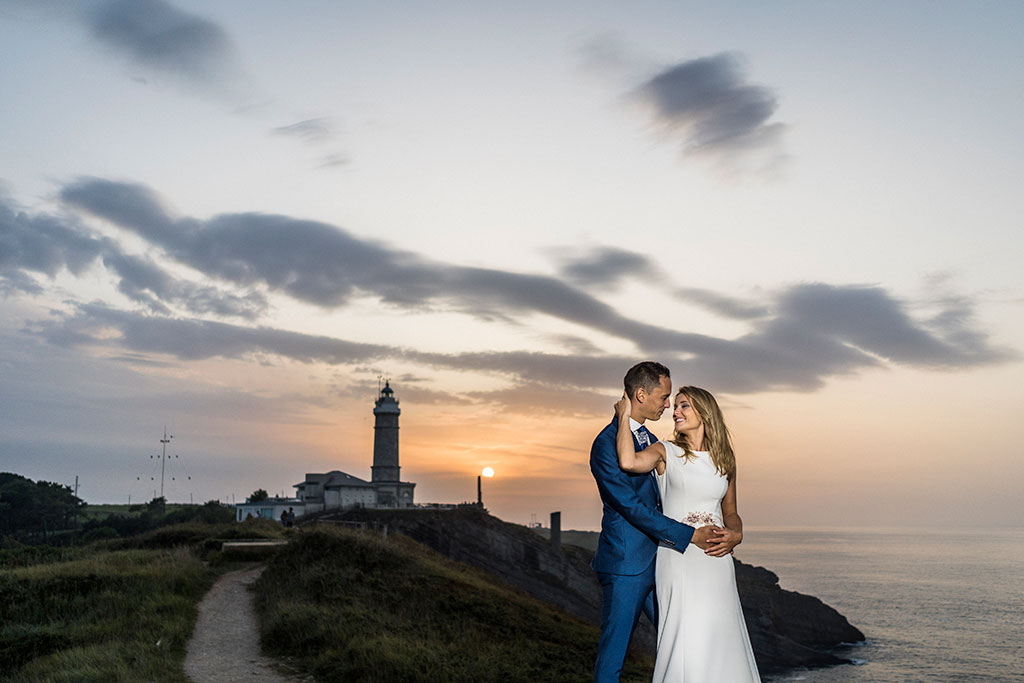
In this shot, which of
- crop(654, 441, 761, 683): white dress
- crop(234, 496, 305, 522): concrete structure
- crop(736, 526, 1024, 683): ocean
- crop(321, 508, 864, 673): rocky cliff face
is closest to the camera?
crop(654, 441, 761, 683): white dress

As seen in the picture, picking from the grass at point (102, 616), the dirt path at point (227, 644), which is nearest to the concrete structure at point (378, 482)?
the grass at point (102, 616)

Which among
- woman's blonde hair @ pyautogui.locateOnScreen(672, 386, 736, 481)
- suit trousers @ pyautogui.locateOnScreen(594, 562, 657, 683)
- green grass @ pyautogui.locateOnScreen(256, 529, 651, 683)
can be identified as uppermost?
woman's blonde hair @ pyautogui.locateOnScreen(672, 386, 736, 481)

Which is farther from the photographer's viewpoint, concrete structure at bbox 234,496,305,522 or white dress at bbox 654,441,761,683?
concrete structure at bbox 234,496,305,522

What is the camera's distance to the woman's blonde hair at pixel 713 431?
650 cm

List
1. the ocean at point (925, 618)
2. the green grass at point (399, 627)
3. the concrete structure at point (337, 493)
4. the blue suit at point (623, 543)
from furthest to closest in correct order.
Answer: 1. the concrete structure at point (337, 493)
2. the ocean at point (925, 618)
3. the green grass at point (399, 627)
4. the blue suit at point (623, 543)

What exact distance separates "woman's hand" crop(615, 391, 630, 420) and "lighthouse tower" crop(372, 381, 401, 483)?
257 feet

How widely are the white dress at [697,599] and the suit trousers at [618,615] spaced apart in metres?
0.15

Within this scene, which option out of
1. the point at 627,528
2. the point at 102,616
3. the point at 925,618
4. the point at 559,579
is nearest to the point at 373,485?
the point at 559,579

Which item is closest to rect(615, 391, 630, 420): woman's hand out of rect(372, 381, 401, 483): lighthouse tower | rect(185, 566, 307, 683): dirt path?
rect(185, 566, 307, 683): dirt path

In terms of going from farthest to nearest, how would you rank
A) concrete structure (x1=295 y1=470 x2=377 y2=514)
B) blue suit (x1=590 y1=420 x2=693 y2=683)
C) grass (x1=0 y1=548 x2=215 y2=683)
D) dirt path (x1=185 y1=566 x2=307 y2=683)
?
concrete structure (x1=295 y1=470 x2=377 y2=514) < dirt path (x1=185 y1=566 x2=307 y2=683) < grass (x1=0 y1=548 x2=215 y2=683) < blue suit (x1=590 y1=420 x2=693 y2=683)

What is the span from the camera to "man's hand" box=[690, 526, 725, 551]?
6.26 metres

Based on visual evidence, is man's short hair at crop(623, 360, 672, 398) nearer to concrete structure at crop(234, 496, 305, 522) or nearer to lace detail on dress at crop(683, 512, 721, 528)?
lace detail on dress at crop(683, 512, 721, 528)

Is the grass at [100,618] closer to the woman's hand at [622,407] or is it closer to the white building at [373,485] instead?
the woman's hand at [622,407]

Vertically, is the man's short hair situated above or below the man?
above
